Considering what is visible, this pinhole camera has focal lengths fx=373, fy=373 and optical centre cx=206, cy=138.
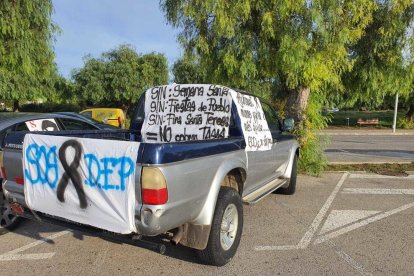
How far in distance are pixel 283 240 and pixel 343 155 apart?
931 centimetres

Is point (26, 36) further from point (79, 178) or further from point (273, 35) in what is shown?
point (79, 178)

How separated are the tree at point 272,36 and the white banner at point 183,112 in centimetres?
270

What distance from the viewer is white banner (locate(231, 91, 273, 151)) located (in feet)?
15.5

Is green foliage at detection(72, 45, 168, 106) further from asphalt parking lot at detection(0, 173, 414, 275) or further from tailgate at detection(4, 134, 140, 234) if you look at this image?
tailgate at detection(4, 134, 140, 234)

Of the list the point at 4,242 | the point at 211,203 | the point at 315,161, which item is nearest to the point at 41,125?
the point at 4,242

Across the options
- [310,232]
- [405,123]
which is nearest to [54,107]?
[405,123]

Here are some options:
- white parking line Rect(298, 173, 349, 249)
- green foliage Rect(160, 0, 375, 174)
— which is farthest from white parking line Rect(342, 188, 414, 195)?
green foliage Rect(160, 0, 375, 174)

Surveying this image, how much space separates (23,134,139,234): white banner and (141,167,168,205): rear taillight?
12 centimetres

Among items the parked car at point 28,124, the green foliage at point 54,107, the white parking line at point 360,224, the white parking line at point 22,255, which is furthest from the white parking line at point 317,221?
the green foliage at point 54,107

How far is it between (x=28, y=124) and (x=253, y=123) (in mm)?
3375

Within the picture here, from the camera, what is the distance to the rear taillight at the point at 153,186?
2.91m

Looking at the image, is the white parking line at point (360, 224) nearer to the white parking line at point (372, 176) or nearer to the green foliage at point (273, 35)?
the white parking line at point (372, 176)

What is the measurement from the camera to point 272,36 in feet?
25.1

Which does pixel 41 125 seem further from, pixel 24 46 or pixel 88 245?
pixel 24 46
